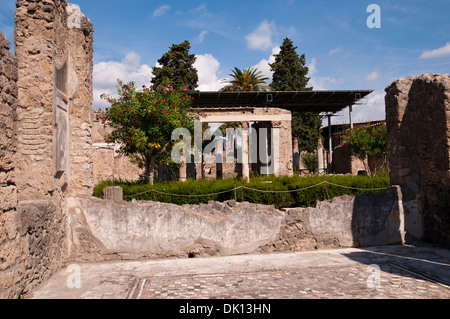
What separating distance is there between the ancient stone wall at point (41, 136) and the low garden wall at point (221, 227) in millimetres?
473

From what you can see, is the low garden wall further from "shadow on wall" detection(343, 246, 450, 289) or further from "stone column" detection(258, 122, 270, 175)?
"stone column" detection(258, 122, 270, 175)

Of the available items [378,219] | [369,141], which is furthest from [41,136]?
[369,141]

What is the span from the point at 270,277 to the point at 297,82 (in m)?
25.1

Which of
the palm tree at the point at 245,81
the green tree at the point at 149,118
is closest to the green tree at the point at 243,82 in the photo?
the palm tree at the point at 245,81

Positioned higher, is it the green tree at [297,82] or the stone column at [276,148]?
the green tree at [297,82]

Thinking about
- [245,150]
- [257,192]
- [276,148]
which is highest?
[276,148]

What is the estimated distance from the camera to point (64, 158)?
5.88 meters

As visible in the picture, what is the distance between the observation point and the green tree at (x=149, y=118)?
11570 mm

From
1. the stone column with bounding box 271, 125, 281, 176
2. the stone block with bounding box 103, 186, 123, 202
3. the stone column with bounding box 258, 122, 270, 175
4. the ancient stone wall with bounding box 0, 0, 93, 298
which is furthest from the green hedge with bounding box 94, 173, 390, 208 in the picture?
the stone column with bounding box 258, 122, 270, 175

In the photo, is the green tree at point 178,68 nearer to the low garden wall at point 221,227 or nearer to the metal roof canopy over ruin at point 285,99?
the metal roof canopy over ruin at point 285,99

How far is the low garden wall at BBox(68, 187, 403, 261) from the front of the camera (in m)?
5.97

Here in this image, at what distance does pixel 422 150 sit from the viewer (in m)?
6.66

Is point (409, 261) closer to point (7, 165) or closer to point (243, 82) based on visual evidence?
point (7, 165)

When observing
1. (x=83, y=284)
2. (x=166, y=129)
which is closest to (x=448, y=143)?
(x=83, y=284)
